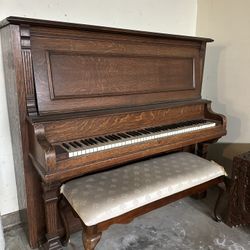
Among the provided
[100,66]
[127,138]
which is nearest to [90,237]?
[127,138]

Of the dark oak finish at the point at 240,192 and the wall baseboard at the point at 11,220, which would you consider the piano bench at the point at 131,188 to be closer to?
the dark oak finish at the point at 240,192

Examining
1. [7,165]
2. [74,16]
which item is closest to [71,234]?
[7,165]

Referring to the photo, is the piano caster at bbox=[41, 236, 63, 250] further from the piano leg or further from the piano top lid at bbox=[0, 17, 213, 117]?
the piano top lid at bbox=[0, 17, 213, 117]

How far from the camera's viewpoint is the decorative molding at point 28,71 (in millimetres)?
1232

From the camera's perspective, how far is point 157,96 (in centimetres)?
178

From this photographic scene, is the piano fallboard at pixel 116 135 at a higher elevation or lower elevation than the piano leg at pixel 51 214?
higher

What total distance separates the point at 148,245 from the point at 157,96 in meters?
0.99

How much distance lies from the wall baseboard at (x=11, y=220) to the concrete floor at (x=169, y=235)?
4cm

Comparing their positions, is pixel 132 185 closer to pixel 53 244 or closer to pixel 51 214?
pixel 51 214

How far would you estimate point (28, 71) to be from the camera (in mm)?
1291

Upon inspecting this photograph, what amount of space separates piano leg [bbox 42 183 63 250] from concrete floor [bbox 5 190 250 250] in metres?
0.14

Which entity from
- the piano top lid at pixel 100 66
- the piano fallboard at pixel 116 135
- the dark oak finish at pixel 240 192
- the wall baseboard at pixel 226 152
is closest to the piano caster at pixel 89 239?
the piano fallboard at pixel 116 135

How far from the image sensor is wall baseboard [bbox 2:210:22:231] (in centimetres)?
176

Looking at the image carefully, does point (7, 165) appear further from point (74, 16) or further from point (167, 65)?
point (167, 65)
